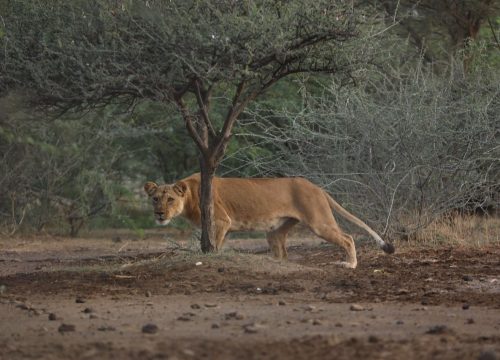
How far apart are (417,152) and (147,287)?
5.55 metres

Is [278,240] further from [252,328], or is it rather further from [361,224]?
[252,328]

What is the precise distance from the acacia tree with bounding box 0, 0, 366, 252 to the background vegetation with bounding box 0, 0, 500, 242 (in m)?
0.21

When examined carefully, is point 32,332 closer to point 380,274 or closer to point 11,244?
point 380,274

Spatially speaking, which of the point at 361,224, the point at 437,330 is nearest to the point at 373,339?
the point at 437,330

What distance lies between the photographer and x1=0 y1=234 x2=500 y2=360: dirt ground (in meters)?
7.09

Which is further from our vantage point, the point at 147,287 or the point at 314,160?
the point at 314,160

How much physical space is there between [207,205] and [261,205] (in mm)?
1059

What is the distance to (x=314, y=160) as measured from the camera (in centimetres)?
1572

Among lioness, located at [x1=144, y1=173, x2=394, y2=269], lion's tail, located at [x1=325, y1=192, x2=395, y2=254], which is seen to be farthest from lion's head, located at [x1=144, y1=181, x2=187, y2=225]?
lion's tail, located at [x1=325, y1=192, x2=395, y2=254]

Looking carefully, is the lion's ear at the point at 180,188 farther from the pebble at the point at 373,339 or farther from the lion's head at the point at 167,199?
the pebble at the point at 373,339

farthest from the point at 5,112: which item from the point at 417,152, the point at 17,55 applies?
the point at 417,152

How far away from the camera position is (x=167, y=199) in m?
12.7

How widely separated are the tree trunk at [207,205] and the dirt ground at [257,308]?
0.54m

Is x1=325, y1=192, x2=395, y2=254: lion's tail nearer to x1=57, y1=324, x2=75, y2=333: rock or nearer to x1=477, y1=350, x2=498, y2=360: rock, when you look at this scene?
x1=57, y1=324, x2=75, y2=333: rock
